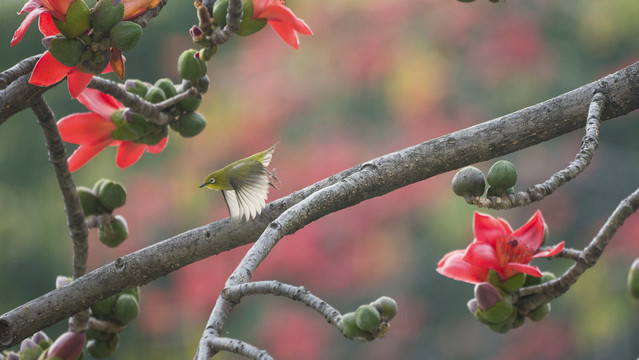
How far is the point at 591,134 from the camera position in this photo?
25.3 inches

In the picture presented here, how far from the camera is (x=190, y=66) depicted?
84cm

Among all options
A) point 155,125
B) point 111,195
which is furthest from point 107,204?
point 155,125

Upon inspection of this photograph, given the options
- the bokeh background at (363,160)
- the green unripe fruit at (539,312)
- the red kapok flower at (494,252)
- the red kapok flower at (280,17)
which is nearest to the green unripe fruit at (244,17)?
the red kapok flower at (280,17)

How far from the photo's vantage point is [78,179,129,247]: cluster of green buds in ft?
2.94

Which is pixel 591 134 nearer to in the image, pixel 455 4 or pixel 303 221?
pixel 303 221

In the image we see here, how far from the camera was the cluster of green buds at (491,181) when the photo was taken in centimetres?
69

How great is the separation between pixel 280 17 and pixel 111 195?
30cm

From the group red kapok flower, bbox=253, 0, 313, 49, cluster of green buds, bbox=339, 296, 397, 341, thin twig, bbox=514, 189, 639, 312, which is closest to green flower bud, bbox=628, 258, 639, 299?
thin twig, bbox=514, 189, 639, 312

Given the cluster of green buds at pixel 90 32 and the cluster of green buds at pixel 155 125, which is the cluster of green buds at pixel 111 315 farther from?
the cluster of green buds at pixel 90 32

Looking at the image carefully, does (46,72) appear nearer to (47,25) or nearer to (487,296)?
(47,25)

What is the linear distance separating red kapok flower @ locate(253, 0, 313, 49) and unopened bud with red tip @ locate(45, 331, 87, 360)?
418mm

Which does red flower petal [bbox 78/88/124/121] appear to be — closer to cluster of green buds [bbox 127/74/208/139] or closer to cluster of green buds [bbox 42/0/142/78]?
cluster of green buds [bbox 127/74/208/139]

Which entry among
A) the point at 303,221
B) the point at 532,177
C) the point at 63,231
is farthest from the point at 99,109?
the point at 63,231

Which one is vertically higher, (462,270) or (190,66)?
(190,66)
